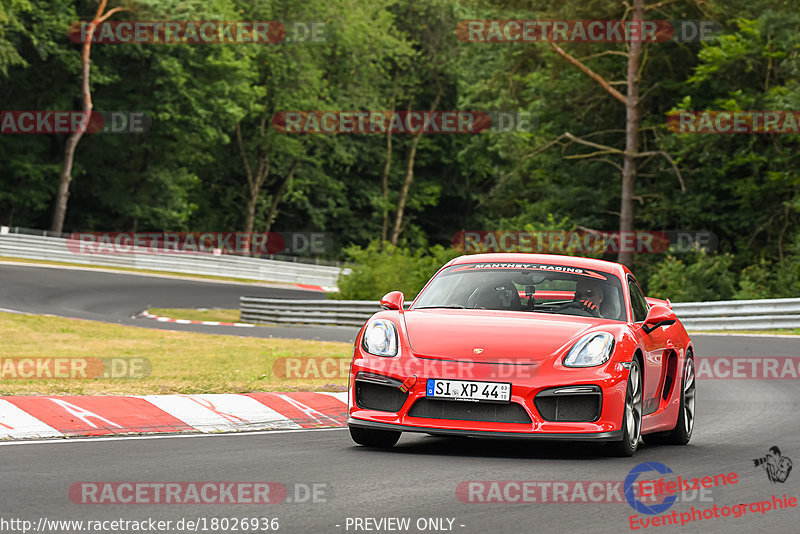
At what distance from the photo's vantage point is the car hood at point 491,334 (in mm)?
8070

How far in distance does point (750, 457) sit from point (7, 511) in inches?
201

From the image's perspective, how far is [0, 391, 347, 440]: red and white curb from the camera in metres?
9.02

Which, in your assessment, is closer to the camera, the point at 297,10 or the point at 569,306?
the point at 569,306

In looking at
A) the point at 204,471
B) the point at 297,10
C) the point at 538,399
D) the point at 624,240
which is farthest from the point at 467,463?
the point at 297,10

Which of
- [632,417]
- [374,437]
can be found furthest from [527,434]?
[374,437]

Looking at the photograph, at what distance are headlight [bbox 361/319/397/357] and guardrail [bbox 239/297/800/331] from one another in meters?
16.6

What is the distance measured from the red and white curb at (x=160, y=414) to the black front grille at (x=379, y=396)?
1770 millimetres

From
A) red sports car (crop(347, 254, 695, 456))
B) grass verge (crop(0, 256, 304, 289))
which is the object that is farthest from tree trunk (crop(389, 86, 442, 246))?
red sports car (crop(347, 254, 695, 456))

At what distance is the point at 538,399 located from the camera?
26.1ft

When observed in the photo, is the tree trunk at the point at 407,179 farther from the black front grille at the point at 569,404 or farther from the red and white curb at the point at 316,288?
the black front grille at the point at 569,404

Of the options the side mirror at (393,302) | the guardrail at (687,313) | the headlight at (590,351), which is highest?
the side mirror at (393,302)

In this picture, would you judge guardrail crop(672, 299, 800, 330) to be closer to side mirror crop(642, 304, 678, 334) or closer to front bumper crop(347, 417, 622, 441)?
side mirror crop(642, 304, 678, 334)

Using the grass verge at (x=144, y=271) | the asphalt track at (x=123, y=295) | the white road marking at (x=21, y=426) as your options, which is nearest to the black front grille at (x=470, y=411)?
the white road marking at (x=21, y=426)

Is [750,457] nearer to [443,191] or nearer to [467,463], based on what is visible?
[467,463]
